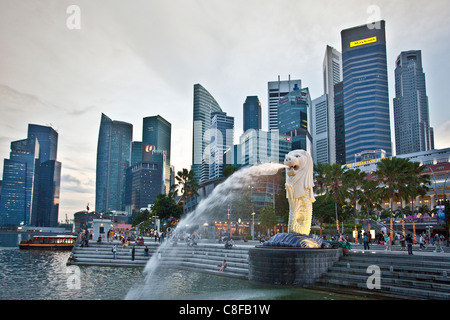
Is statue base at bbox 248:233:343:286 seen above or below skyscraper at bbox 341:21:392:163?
below

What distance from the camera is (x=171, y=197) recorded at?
2753 inches

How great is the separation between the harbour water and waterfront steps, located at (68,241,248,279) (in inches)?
63.2

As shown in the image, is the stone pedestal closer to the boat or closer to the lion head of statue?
the lion head of statue

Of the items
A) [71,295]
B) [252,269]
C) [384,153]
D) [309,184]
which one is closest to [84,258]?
[71,295]

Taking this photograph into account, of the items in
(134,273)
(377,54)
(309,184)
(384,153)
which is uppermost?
(377,54)

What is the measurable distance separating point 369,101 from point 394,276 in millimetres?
188332

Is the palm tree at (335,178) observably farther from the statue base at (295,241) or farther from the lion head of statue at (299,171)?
the statue base at (295,241)

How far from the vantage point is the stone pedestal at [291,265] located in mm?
Answer: 18344

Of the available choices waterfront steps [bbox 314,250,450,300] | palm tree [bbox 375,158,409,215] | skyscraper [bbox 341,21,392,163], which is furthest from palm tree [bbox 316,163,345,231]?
skyscraper [bbox 341,21,392,163]

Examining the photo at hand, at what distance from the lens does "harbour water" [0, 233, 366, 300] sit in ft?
53.4

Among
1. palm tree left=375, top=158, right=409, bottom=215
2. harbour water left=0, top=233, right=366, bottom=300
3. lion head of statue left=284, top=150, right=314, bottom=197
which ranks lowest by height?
harbour water left=0, top=233, right=366, bottom=300

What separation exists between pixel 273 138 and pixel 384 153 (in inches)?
2304
